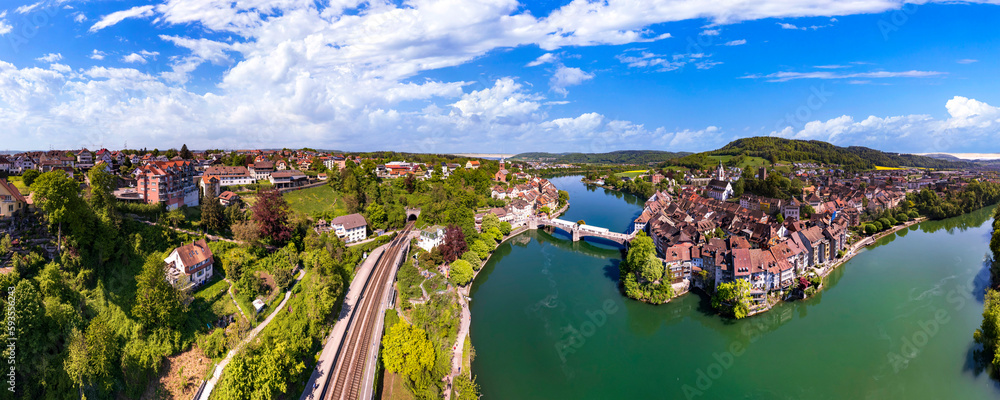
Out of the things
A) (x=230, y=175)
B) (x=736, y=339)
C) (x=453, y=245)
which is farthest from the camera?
(x=230, y=175)

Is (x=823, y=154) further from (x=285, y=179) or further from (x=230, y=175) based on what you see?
(x=230, y=175)

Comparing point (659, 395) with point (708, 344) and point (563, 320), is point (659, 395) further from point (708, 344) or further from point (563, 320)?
point (563, 320)

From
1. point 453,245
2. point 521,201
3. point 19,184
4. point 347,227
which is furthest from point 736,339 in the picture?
point 19,184

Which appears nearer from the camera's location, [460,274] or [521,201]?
[460,274]

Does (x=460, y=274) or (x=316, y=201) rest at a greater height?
(x=316, y=201)

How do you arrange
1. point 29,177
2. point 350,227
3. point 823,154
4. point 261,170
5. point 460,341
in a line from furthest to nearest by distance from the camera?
point 823,154 < point 261,170 < point 350,227 < point 29,177 < point 460,341

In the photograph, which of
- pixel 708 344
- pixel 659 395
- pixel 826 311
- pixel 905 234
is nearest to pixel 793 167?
pixel 905 234

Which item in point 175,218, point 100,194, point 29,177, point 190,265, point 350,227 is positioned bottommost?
point 190,265
